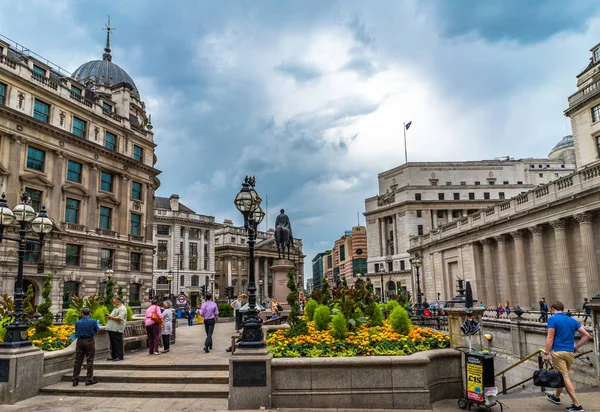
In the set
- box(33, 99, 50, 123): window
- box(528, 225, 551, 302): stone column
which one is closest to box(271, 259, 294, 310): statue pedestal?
box(528, 225, 551, 302): stone column

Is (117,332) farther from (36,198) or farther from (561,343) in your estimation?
(36,198)

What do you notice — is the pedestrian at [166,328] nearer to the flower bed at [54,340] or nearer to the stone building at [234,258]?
the flower bed at [54,340]

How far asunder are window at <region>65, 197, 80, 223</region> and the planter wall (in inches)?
1351

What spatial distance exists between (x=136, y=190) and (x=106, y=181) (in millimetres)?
4065

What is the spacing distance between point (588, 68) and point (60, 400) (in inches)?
2010

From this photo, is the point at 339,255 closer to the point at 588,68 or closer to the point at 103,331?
the point at 588,68

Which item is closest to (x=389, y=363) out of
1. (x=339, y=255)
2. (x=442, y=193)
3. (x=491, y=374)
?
(x=491, y=374)

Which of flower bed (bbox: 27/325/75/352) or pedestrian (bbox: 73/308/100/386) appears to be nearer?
pedestrian (bbox: 73/308/100/386)

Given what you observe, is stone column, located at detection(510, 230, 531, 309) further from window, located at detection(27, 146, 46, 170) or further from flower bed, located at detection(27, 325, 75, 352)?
window, located at detection(27, 146, 46, 170)

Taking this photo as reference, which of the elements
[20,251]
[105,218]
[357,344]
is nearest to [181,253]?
[105,218]

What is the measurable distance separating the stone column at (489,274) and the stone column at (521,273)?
403cm

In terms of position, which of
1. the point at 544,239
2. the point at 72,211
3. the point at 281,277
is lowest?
the point at 281,277

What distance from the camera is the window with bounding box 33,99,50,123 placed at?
34.0 metres

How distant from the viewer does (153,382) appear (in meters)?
11.0
